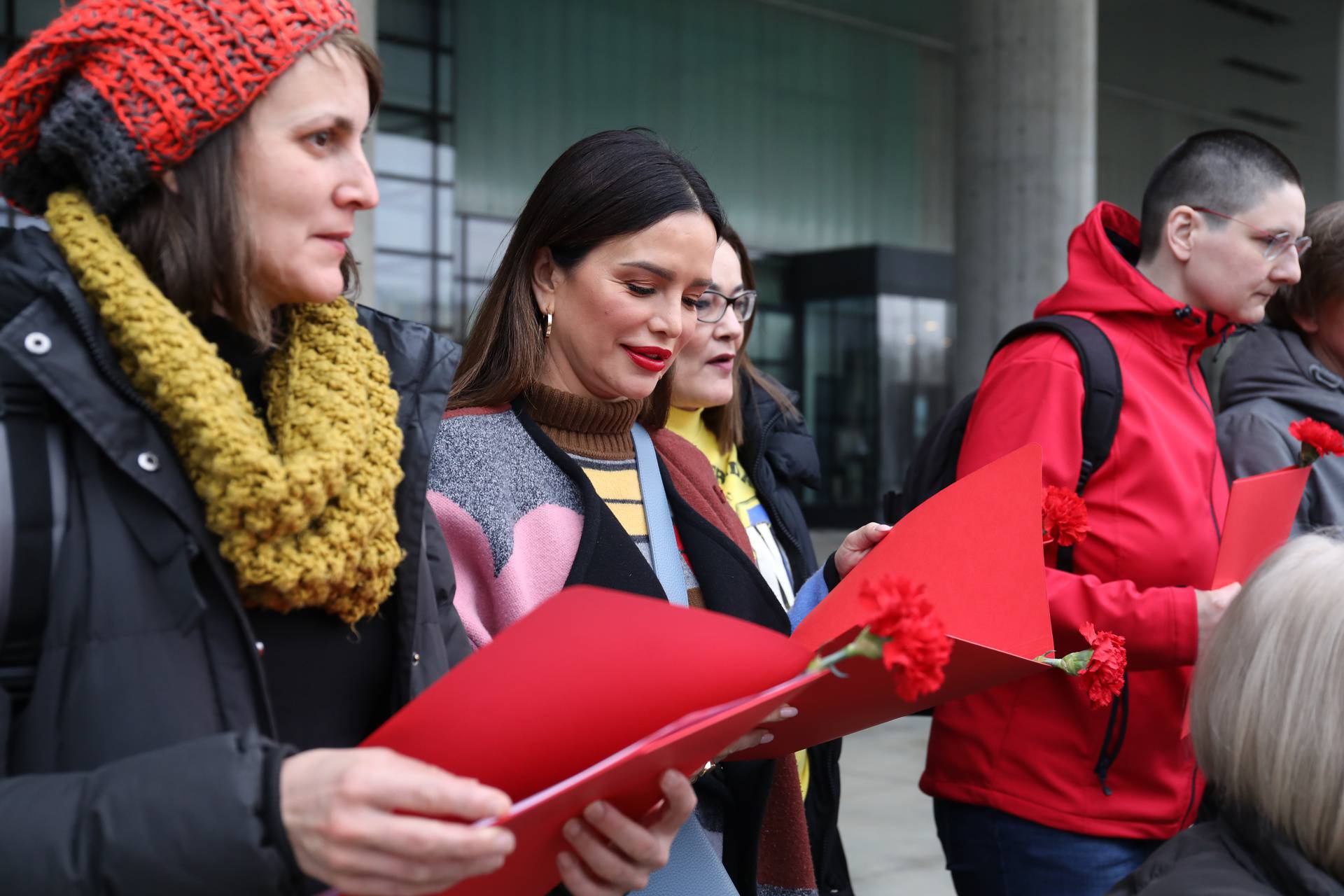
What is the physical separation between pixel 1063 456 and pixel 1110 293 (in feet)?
1.58

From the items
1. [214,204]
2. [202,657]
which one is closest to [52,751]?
[202,657]

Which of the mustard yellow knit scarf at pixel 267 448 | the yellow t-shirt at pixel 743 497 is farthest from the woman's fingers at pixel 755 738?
the yellow t-shirt at pixel 743 497

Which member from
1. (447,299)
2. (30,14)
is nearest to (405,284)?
(447,299)

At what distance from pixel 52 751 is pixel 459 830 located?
43cm

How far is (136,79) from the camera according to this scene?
1347mm

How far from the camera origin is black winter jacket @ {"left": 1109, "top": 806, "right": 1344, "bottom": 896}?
5.49 ft

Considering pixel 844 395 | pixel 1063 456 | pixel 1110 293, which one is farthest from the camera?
pixel 844 395

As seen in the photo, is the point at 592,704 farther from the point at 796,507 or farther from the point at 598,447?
the point at 796,507

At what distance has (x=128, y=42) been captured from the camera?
136 centimetres

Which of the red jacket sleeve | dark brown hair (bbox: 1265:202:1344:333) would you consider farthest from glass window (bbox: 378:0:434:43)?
Result: the red jacket sleeve

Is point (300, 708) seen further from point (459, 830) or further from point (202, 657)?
point (459, 830)

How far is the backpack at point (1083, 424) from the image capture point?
8.79ft

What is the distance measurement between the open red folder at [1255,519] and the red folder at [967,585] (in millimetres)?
675

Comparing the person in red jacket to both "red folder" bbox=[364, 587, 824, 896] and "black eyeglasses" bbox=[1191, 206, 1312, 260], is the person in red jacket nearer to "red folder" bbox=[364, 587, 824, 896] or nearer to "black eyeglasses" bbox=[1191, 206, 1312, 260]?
"black eyeglasses" bbox=[1191, 206, 1312, 260]
